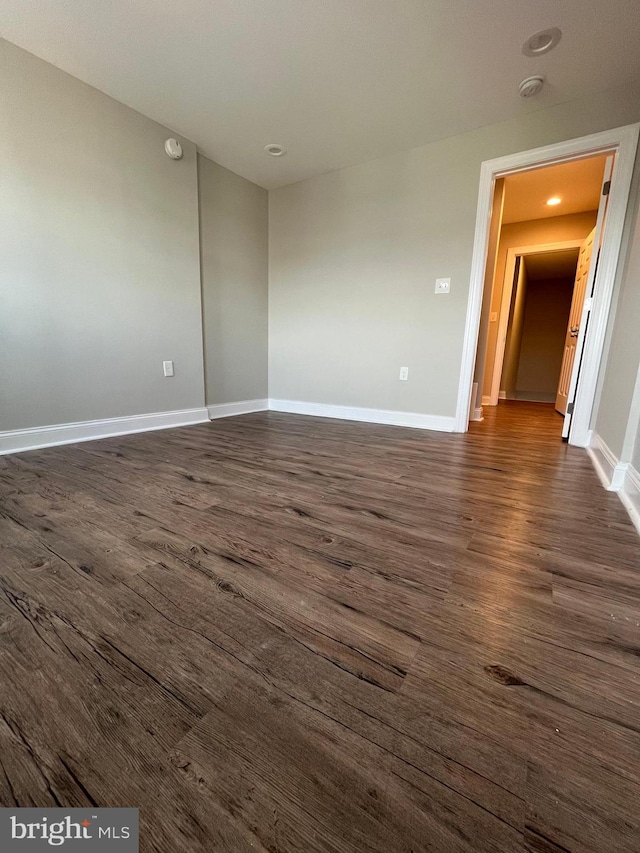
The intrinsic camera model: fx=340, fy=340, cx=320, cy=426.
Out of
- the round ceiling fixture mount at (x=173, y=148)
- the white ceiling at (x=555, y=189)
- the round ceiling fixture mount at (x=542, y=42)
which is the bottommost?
the round ceiling fixture mount at (x=173, y=148)

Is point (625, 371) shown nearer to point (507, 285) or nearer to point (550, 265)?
point (507, 285)

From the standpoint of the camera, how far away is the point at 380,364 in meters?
2.97

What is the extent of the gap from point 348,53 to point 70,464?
8.37 ft

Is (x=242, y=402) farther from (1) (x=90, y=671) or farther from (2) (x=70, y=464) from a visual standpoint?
(1) (x=90, y=671)

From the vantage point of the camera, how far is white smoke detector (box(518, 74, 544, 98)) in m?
1.86

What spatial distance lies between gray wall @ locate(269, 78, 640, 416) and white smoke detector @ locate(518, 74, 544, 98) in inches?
9.1

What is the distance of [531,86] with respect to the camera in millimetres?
1898

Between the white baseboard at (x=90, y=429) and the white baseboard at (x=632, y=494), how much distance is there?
276 centimetres

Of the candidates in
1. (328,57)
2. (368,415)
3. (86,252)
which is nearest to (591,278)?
(368,415)

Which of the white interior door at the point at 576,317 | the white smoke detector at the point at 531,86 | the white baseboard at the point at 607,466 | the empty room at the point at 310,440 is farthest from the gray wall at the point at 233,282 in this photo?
the white interior door at the point at 576,317

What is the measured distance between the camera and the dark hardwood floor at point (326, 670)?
0.42 meters

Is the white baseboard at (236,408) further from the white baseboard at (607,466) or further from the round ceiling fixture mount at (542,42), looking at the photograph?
the round ceiling fixture mount at (542,42)

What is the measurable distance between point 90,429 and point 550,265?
253 inches

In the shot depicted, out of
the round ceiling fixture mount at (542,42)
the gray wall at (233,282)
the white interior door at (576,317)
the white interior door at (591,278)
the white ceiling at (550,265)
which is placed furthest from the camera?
the white ceiling at (550,265)
